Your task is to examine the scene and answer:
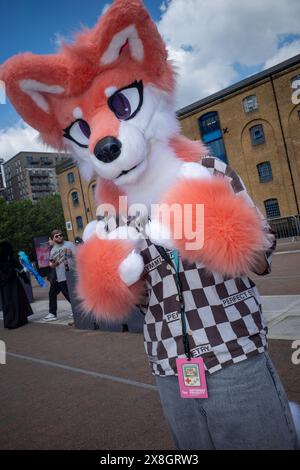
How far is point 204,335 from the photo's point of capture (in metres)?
1.34

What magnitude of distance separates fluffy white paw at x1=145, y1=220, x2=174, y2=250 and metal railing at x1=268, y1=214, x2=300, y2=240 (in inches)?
727

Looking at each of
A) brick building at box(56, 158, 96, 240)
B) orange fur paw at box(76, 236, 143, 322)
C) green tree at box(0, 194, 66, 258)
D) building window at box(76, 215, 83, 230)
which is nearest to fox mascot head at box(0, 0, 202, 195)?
orange fur paw at box(76, 236, 143, 322)

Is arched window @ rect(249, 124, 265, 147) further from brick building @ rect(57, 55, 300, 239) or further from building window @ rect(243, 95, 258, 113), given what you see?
building window @ rect(243, 95, 258, 113)

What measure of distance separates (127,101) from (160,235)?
608 millimetres

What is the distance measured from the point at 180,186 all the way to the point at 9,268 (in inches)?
309

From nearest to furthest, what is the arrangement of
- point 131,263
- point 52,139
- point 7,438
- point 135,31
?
1. point 131,263
2. point 135,31
3. point 52,139
4. point 7,438

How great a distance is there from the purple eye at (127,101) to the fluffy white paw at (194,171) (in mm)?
331

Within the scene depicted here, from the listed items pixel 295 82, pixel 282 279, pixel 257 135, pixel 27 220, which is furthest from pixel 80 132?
pixel 27 220

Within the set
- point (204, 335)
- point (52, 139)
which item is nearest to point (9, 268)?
point (52, 139)

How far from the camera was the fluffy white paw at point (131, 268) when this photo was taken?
4.49ft

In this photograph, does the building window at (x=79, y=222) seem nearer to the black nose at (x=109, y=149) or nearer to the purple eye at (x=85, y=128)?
the purple eye at (x=85, y=128)

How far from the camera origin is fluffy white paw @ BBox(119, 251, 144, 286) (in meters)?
1.37

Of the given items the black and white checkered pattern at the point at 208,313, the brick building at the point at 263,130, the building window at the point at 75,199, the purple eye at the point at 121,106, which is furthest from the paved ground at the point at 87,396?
the building window at the point at 75,199

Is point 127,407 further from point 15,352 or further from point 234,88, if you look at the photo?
point 234,88
